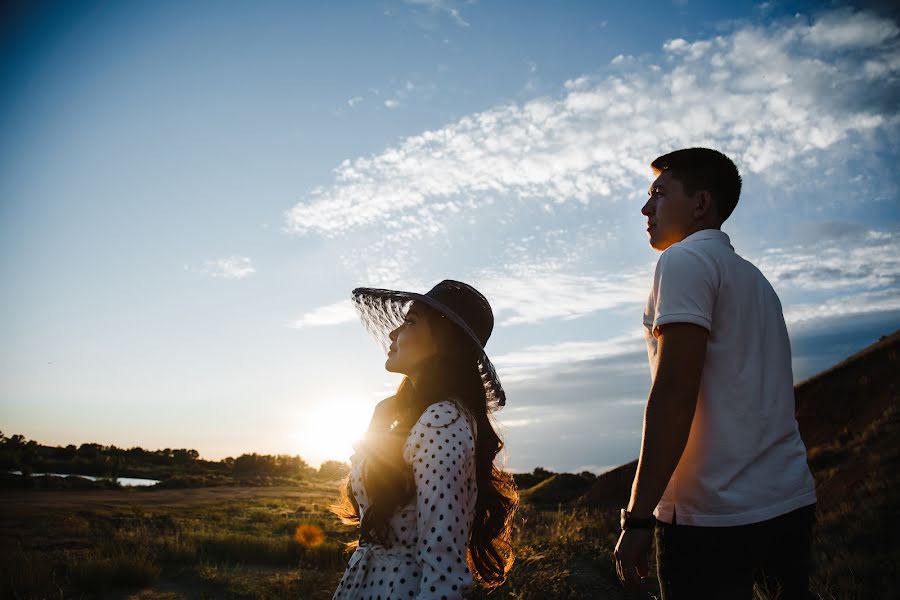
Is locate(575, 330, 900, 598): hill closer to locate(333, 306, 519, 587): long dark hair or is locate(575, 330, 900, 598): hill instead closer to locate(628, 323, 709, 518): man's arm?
locate(333, 306, 519, 587): long dark hair

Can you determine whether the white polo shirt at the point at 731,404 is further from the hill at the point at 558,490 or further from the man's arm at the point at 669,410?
the hill at the point at 558,490

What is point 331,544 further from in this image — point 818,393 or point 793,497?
point 818,393

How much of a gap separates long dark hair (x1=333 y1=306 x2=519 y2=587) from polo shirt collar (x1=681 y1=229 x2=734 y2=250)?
44.9 inches

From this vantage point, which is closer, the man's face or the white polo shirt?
the white polo shirt

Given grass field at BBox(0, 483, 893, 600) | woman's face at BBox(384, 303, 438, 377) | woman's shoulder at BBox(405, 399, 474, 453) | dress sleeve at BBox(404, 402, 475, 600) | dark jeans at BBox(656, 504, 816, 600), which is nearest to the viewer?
dark jeans at BBox(656, 504, 816, 600)

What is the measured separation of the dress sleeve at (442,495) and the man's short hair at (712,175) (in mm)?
1370

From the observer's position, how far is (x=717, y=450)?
1.91 m

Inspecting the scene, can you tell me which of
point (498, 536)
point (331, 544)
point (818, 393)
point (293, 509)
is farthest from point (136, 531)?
point (818, 393)

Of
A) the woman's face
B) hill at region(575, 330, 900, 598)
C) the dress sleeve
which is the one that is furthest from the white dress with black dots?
hill at region(575, 330, 900, 598)

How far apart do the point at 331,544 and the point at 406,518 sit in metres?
10.6

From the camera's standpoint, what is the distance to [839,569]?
7.66 metres

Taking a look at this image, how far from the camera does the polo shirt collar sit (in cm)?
211

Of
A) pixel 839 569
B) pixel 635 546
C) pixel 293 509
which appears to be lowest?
pixel 293 509

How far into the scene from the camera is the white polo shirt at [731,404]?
188 centimetres
